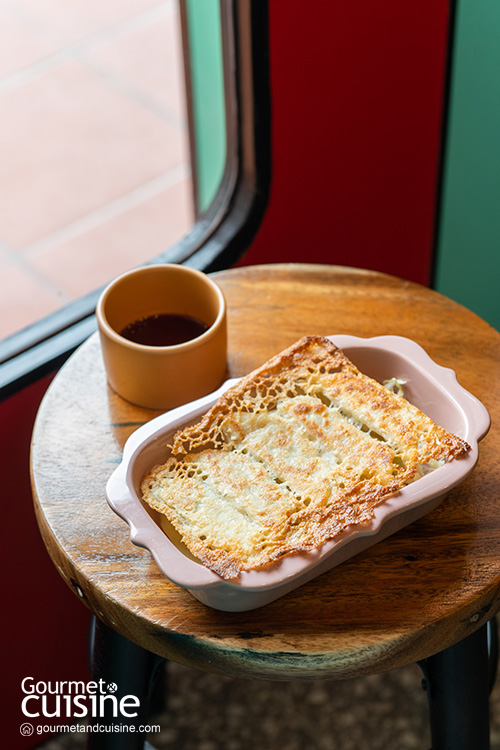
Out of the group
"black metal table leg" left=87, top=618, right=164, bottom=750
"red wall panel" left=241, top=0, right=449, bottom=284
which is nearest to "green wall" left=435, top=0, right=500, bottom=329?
"red wall panel" left=241, top=0, right=449, bottom=284

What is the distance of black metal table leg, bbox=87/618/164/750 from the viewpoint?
2.86ft

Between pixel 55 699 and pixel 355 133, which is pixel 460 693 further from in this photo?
pixel 355 133

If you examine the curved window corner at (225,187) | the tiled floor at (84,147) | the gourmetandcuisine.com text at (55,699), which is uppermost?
the curved window corner at (225,187)

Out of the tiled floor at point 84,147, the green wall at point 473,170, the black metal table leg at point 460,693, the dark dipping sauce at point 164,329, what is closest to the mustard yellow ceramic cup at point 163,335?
the dark dipping sauce at point 164,329

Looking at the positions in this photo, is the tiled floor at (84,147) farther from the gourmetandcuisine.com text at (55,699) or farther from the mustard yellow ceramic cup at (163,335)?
the mustard yellow ceramic cup at (163,335)

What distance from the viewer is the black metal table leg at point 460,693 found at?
86 centimetres

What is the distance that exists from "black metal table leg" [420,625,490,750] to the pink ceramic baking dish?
176 millimetres

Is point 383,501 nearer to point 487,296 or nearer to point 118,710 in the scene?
point 118,710

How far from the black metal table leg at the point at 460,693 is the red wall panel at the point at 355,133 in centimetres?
72

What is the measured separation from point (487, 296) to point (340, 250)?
0.90 feet

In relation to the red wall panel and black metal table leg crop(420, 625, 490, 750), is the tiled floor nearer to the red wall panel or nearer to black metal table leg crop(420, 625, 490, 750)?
the red wall panel

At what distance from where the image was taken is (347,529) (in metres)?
0.69

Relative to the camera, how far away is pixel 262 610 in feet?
2.38

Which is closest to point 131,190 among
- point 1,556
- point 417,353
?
point 1,556
